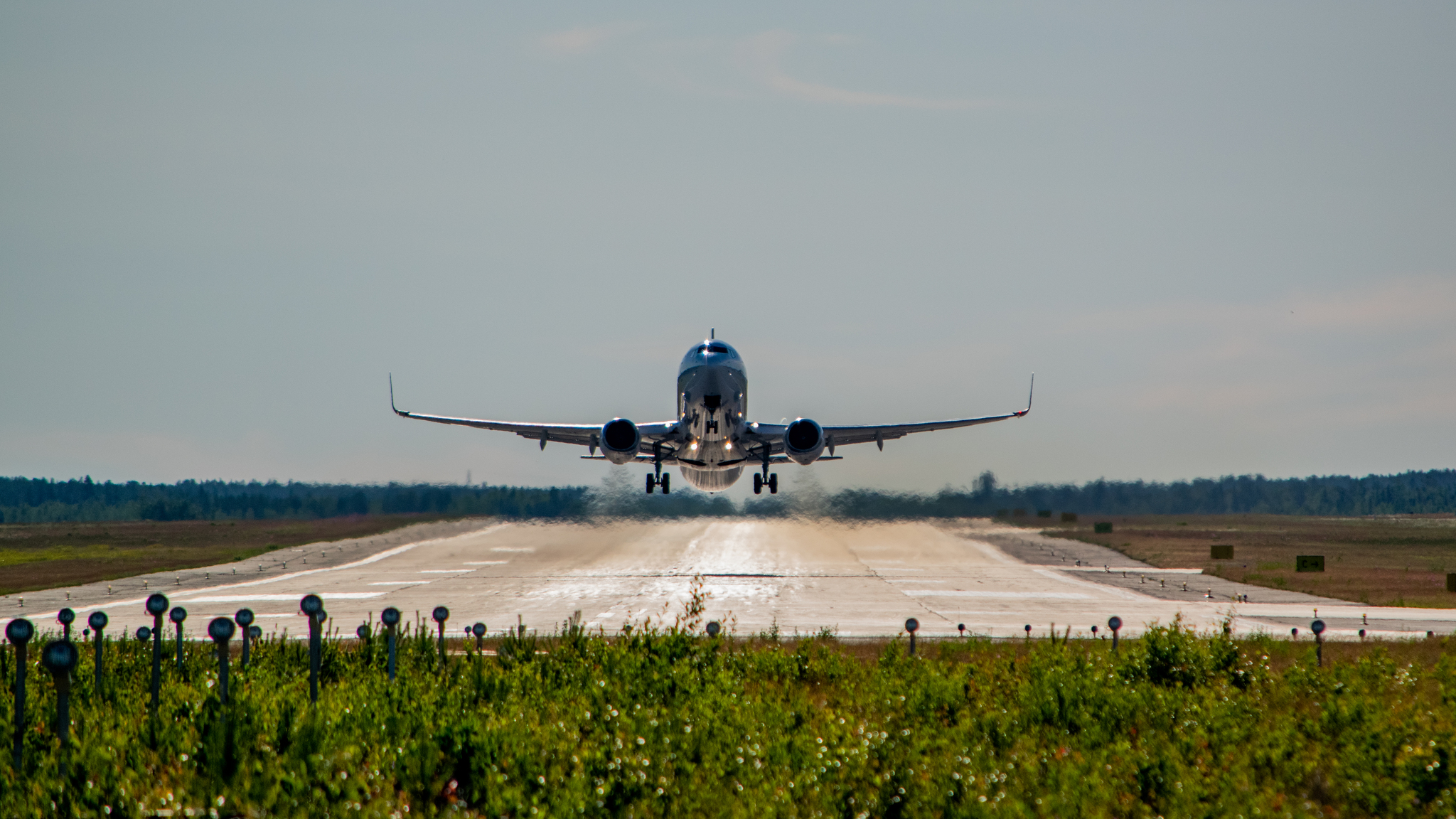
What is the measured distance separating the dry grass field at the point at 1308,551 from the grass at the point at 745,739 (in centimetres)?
2984

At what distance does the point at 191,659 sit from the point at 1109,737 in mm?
16344

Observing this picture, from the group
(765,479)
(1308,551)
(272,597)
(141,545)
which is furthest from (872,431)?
(141,545)

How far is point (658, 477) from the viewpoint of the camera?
151ft

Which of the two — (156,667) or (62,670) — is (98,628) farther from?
(62,670)

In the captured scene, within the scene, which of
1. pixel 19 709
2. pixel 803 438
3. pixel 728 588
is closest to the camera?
pixel 19 709

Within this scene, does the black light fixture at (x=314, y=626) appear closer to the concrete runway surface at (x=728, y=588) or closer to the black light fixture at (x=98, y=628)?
the black light fixture at (x=98, y=628)

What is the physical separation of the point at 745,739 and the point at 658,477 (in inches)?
1296

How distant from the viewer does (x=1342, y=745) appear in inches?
528

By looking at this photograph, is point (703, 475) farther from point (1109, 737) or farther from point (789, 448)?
point (1109, 737)

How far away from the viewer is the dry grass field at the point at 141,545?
5756cm

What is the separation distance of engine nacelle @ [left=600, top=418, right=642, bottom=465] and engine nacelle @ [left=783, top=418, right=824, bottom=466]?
5380 millimetres

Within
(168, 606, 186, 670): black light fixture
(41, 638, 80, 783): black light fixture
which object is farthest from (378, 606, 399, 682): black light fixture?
(41, 638, 80, 783): black light fixture

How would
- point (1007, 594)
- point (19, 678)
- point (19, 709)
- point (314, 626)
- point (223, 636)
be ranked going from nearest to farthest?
point (19, 709) → point (19, 678) → point (223, 636) → point (314, 626) → point (1007, 594)

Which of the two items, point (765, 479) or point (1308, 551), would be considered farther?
point (1308, 551)
